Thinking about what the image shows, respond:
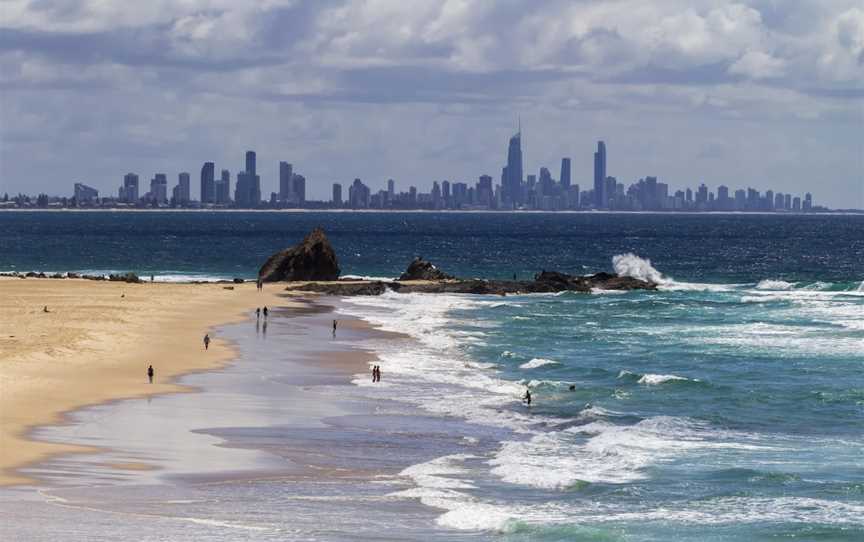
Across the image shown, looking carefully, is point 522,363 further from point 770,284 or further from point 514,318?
point 770,284

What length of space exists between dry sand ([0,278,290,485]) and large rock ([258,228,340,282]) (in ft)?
20.4

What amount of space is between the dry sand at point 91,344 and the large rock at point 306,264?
6.22 metres

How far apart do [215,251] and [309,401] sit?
5371 inches

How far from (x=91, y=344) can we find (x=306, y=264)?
47.6m

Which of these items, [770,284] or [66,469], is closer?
[66,469]

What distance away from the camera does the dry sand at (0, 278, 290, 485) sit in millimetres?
41188

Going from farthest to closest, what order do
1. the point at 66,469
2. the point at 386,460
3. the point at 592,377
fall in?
the point at 592,377
the point at 386,460
the point at 66,469

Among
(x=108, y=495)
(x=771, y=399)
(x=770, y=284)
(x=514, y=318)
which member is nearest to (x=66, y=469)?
(x=108, y=495)

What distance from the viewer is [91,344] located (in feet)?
195

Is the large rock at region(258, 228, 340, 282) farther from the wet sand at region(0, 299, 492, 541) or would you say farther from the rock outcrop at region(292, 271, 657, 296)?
the wet sand at region(0, 299, 492, 541)

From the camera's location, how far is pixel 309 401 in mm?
46156

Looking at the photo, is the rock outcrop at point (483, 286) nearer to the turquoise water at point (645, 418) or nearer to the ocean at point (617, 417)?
the ocean at point (617, 417)

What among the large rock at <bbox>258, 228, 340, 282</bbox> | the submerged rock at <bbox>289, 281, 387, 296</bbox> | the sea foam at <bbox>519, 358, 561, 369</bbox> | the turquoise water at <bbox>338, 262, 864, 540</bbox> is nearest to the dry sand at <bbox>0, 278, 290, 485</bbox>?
the submerged rock at <bbox>289, 281, 387, 296</bbox>

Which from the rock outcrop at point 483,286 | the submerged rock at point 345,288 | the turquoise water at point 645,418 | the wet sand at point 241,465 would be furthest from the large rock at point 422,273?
the wet sand at point 241,465
